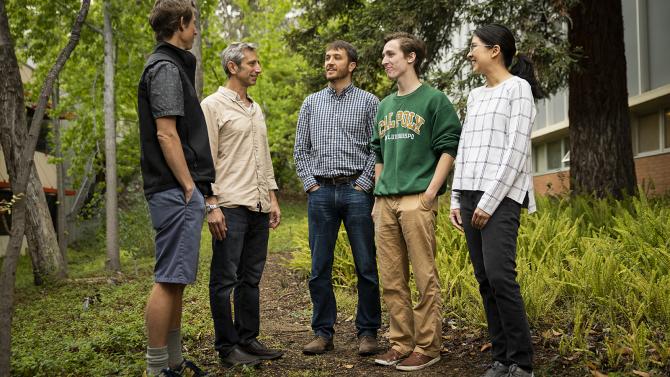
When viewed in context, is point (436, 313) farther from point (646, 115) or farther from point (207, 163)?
point (646, 115)

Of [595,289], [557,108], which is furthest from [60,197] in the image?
[557,108]

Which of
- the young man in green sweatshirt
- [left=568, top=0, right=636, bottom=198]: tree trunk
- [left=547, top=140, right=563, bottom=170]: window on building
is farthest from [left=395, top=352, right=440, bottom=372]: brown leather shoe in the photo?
[left=547, top=140, right=563, bottom=170]: window on building

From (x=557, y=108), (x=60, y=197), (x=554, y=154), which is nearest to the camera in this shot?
(x=60, y=197)

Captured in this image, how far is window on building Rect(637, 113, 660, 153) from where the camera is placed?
57.1 feet

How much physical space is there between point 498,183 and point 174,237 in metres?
1.92

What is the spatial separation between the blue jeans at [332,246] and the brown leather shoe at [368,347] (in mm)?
76

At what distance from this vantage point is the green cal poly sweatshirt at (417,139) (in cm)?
464

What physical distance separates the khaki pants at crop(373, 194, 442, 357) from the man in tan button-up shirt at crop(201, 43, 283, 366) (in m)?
0.90

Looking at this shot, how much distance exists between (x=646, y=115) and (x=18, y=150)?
50.1ft

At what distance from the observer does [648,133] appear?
1786 centimetres

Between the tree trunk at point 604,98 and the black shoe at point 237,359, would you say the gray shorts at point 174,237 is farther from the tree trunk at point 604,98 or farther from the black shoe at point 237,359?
the tree trunk at point 604,98

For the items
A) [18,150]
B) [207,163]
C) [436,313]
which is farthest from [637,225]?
[18,150]

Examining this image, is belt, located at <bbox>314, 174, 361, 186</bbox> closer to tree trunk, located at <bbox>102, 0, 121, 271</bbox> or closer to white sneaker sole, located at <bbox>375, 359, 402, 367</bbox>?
white sneaker sole, located at <bbox>375, 359, 402, 367</bbox>

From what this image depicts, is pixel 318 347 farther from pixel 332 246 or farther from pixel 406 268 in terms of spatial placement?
pixel 406 268
